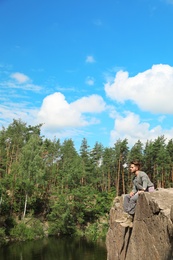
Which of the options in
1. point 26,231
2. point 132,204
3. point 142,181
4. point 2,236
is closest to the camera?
point 142,181

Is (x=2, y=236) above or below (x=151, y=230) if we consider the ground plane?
below

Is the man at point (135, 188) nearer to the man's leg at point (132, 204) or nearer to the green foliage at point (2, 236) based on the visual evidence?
the man's leg at point (132, 204)

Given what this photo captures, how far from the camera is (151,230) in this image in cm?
920

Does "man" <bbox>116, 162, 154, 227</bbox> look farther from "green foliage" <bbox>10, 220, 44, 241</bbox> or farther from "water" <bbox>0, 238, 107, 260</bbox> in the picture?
"green foliage" <bbox>10, 220, 44, 241</bbox>

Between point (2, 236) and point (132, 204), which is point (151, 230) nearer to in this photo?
point (132, 204)

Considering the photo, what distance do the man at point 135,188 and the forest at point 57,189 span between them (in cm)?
3876

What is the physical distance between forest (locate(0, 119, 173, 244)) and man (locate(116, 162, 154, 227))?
127 feet

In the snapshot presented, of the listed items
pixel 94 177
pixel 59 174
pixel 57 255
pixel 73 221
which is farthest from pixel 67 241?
pixel 94 177

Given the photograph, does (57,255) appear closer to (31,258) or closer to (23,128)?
(31,258)

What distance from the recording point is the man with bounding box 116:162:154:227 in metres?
10.0

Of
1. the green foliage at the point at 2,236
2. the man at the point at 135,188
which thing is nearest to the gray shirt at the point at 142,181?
the man at the point at 135,188

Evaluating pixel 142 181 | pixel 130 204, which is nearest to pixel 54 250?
pixel 130 204

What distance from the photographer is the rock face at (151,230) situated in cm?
813

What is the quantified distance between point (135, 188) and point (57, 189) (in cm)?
5325
